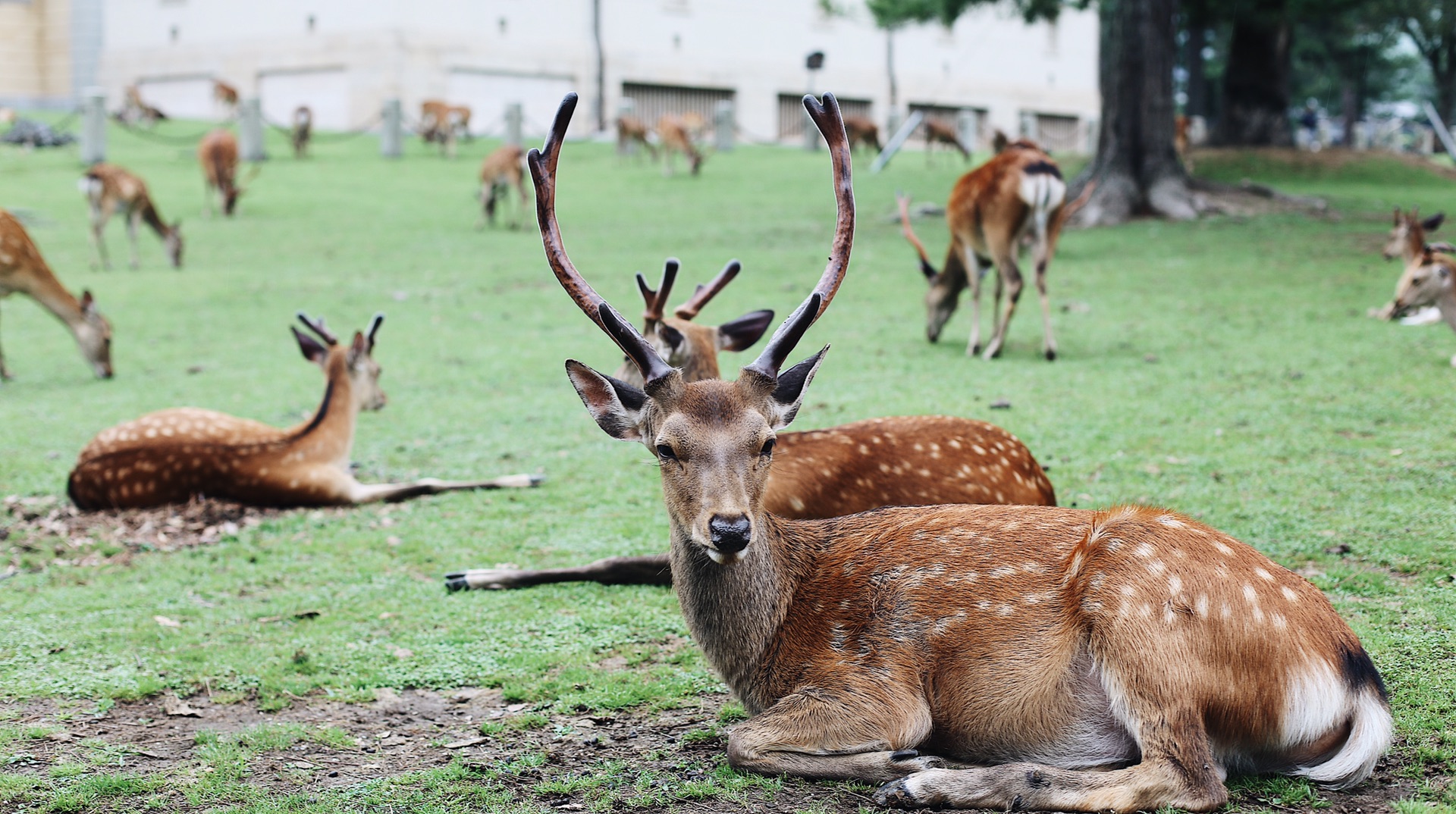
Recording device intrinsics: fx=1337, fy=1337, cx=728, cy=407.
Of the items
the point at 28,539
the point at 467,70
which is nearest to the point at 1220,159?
the point at 28,539

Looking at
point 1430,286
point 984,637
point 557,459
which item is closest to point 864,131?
point 1430,286

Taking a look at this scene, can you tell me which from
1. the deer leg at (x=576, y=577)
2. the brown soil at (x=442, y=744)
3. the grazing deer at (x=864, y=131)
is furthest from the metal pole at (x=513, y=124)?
the brown soil at (x=442, y=744)

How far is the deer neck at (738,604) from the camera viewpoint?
4004 mm

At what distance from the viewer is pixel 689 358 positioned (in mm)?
6129

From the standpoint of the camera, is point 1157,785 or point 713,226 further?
point 713,226

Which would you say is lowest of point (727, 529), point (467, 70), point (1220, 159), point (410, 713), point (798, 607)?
point (410, 713)

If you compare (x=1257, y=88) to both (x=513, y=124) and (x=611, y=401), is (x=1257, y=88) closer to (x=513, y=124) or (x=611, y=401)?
(x=513, y=124)

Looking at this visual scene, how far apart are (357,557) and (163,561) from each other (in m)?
0.93

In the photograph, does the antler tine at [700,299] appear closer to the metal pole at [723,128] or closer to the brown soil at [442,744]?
the brown soil at [442,744]

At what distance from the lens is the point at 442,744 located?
4191mm

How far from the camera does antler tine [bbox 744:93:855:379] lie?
403 centimetres

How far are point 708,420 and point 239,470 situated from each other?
14.5ft

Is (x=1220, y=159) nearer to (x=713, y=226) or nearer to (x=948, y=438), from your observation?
(x=713, y=226)

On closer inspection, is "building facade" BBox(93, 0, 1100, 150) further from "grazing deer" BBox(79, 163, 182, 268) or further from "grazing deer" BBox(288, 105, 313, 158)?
"grazing deer" BBox(79, 163, 182, 268)
